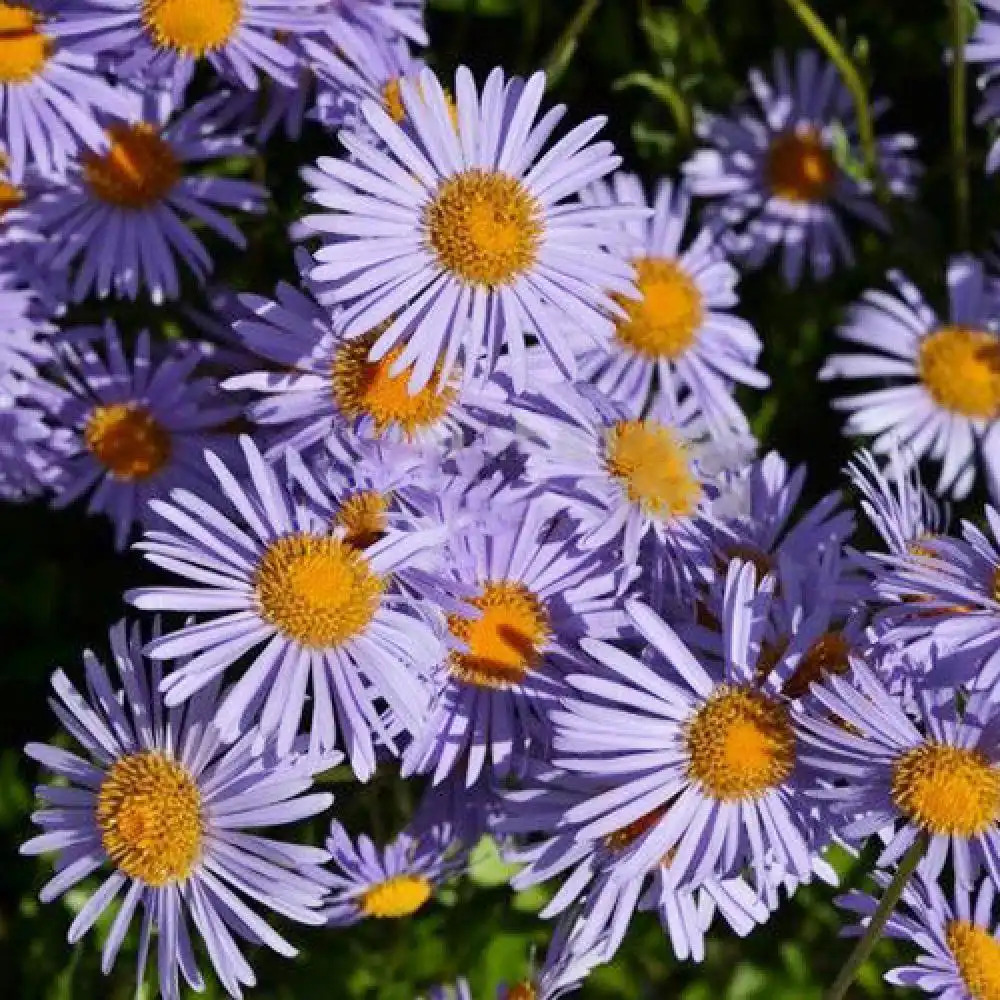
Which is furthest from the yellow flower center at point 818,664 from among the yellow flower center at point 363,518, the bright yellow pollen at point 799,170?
the bright yellow pollen at point 799,170

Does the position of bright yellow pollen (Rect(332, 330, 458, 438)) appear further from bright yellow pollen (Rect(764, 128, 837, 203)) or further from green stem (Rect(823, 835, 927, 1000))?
bright yellow pollen (Rect(764, 128, 837, 203))

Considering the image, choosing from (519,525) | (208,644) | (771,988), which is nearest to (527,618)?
(519,525)

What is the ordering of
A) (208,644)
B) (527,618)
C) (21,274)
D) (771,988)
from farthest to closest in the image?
(771,988) → (21,274) → (527,618) → (208,644)

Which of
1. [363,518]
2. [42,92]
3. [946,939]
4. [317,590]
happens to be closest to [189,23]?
[42,92]

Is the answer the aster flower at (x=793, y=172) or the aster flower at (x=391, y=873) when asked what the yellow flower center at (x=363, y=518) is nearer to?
the aster flower at (x=391, y=873)

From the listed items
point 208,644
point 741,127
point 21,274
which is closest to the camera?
point 208,644

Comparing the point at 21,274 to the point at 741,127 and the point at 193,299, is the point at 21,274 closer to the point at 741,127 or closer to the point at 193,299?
the point at 193,299
